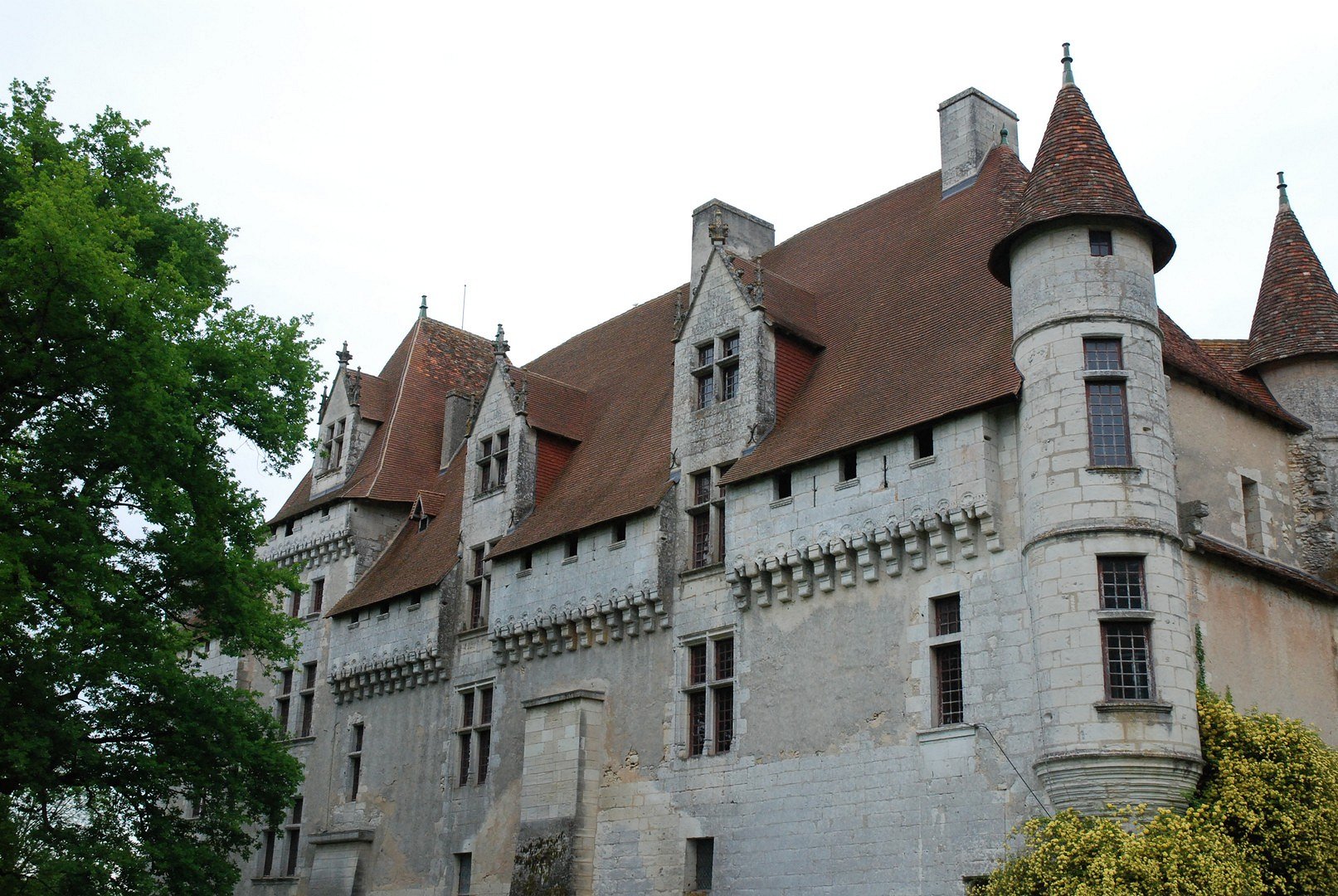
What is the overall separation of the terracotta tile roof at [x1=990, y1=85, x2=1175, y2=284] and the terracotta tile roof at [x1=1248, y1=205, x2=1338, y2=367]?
14.7 ft

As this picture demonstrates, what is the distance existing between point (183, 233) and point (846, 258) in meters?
12.0

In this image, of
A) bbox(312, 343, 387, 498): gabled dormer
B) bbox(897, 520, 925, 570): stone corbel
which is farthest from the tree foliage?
bbox(312, 343, 387, 498): gabled dormer

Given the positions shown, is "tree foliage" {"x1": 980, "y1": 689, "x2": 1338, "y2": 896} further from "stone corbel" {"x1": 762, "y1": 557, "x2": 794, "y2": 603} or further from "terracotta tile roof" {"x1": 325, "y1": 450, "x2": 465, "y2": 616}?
"terracotta tile roof" {"x1": 325, "y1": 450, "x2": 465, "y2": 616}

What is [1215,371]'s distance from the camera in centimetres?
2266

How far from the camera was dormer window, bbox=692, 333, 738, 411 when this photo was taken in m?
25.2

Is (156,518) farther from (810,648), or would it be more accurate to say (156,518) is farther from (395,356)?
(395,356)

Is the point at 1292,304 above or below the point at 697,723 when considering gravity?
above

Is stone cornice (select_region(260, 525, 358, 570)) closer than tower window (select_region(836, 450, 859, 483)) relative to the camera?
No

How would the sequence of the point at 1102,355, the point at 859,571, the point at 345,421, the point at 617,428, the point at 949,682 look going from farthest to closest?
the point at 345,421 < the point at 617,428 < the point at 859,571 < the point at 949,682 < the point at 1102,355

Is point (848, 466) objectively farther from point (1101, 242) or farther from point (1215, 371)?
point (1215, 371)

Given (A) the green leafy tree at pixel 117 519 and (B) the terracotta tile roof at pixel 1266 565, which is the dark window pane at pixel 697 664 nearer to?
(A) the green leafy tree at pixel 117 519

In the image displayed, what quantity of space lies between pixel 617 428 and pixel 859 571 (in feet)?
29.6

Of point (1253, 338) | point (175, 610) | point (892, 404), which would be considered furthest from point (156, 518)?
point (1253, 338)

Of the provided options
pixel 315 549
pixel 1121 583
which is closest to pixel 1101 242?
pixel 1121 583
